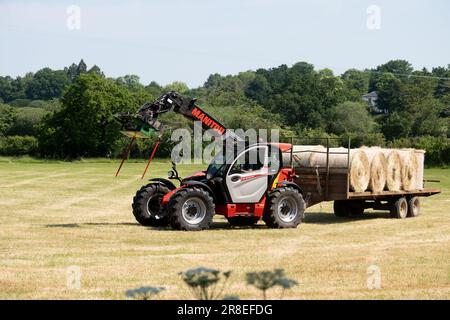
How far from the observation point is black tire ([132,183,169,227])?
20156mm

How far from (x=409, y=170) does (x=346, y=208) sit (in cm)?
202

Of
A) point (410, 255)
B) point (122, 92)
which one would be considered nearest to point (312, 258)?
point (410, 255)

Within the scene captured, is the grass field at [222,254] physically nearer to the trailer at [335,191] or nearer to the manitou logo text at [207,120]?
the trailer at [335,191]

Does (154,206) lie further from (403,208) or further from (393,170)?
(403,208)

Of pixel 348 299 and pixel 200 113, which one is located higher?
pixel 200 113

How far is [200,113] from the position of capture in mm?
20375

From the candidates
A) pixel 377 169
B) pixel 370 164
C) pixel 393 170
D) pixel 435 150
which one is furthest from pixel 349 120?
pixel 370 164

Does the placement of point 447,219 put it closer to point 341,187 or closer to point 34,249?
point 341,187

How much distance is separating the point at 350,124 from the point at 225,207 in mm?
72137

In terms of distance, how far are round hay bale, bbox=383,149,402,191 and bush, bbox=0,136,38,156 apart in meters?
69.0

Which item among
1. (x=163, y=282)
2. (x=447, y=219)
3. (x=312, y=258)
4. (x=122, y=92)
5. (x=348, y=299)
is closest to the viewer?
(x=348, y=299)

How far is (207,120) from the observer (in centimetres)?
2044

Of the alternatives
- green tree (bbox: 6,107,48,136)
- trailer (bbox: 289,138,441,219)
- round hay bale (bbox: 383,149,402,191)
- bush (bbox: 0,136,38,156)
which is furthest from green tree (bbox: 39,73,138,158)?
round hay bale (bbox: 383,149,402,191)

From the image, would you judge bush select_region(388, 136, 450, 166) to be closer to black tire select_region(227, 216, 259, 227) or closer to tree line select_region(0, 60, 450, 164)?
tree line select_region(0, 60, 450, 164)
